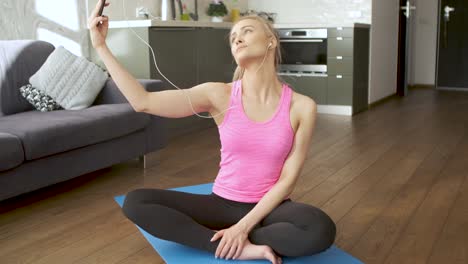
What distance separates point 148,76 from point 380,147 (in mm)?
1840

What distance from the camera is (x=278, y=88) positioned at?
78.5 inches

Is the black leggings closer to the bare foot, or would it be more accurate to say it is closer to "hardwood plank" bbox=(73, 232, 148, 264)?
the bare foot

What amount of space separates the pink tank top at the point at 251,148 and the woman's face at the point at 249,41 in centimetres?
14

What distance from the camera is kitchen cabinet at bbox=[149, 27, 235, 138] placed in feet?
14.0

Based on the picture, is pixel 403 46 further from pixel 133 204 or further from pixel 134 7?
pixel 133 204

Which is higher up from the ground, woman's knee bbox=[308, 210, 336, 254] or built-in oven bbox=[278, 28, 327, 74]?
built-in oven bbox=[278, 28, 327, 74]

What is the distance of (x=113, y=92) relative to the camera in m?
3.55

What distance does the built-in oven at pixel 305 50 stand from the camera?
18.4 feet

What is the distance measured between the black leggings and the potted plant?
3641 mm

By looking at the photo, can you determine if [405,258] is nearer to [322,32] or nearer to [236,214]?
[236,214]

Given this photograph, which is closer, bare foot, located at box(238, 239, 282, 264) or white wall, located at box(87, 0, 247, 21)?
bare foot, located at box(238, 239, 282, 264)

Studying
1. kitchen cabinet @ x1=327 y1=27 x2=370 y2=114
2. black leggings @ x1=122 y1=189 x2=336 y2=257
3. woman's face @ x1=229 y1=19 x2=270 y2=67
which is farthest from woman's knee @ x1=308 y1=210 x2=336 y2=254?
kitchen cabinet @ x1=327 y1=27 x2=370 y2=114

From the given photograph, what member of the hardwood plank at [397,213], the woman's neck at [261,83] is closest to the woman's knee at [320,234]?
the hardwood plank at [397,213]

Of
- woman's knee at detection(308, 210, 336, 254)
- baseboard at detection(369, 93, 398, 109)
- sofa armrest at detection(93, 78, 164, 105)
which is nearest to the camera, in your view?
woman's knee at detection(308, 210, 336, 254)
